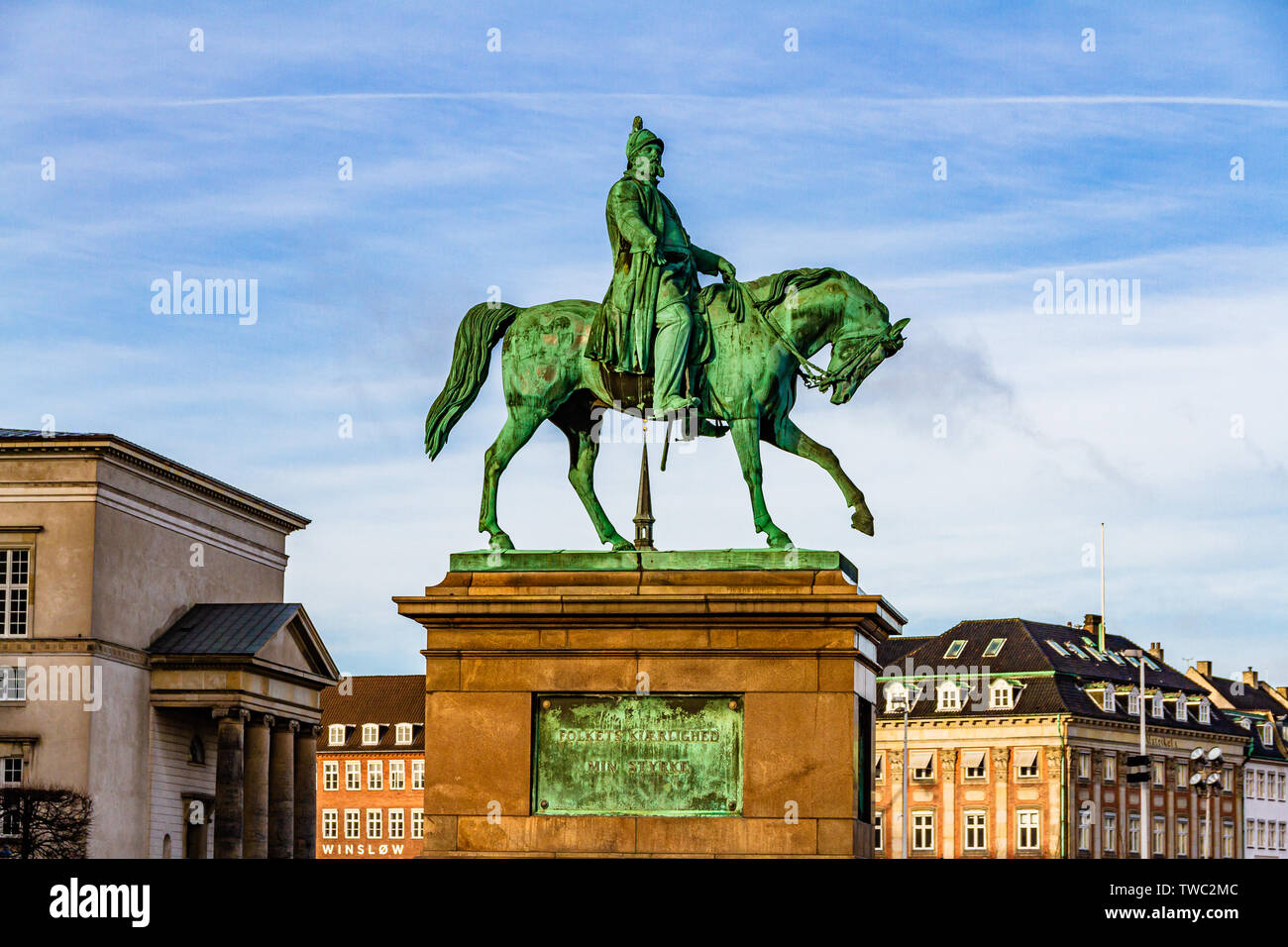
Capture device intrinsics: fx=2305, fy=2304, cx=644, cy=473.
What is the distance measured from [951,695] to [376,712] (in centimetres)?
4035

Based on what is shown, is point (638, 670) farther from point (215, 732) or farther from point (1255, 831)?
point (1255, 831)

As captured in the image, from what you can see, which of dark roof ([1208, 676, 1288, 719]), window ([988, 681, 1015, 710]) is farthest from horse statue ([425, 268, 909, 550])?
dark roof ([1208, 676, 1288, 719])

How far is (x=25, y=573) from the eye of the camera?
73500 mm

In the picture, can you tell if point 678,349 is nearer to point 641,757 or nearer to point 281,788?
point 641,757

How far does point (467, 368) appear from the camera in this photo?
987 inches

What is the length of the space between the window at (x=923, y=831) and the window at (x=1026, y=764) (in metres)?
6.38

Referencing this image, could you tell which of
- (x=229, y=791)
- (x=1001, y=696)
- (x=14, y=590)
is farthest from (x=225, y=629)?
(x=1001, y=696)

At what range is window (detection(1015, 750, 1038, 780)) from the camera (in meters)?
132

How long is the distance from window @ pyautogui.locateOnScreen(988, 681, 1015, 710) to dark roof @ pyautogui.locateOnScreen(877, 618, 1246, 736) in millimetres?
305

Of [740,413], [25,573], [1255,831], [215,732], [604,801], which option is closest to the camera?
[604,801]

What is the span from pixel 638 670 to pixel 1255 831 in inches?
5116

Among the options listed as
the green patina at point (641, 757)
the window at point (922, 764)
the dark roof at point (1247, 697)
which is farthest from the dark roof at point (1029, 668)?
the green patina at point (641, 757)

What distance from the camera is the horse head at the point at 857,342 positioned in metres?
24.3
